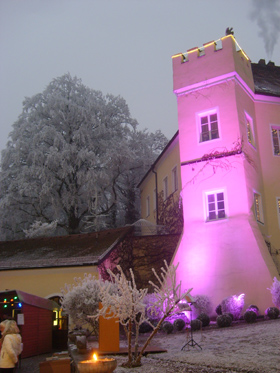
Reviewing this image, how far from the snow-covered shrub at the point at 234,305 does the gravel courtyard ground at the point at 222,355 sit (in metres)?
1.71

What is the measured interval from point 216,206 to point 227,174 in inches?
57.9

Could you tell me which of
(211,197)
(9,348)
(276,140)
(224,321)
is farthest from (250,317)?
(276,140)

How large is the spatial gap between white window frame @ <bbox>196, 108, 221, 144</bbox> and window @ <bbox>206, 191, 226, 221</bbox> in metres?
2.59

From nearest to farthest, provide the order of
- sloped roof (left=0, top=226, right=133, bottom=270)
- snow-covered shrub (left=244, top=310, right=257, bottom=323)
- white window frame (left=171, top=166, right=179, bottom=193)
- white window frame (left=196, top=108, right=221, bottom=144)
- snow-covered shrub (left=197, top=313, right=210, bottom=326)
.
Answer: snow-covered shrub (left=244, top=310, right=257, bottom=323), snow-covered shrub (left=197, top=313, right=210, bottom=326), white window frame (left=196, top=108, right=221, bottom=144), sloped roof (left=0, top=226, right=133, bottom=270), white window frame (left=171, top=166, right=179, bottom=193)

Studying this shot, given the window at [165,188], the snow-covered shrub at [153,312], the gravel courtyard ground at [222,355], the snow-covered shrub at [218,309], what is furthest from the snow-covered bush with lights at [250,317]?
the window at [165,188]

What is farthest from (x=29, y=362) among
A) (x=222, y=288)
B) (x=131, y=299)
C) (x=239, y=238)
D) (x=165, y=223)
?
(x=165, y=223)

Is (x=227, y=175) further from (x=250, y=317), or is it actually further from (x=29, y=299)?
(x=29, y=299)

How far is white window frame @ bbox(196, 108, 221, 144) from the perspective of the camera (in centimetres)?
1920

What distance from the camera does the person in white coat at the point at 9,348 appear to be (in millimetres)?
8039

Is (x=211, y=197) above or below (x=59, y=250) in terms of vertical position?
above

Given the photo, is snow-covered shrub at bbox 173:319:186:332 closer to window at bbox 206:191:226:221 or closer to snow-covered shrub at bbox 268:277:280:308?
snow-covered shrub at bbox 268:277:280:308

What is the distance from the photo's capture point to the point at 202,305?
16359 mm

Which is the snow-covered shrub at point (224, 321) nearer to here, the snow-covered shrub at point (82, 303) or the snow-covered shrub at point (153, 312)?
the snow-covered shrub at point (153, 312)

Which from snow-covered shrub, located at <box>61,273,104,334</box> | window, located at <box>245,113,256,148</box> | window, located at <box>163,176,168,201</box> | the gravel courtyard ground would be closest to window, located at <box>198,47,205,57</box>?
window, located at <box>245,113,256,148</box>
